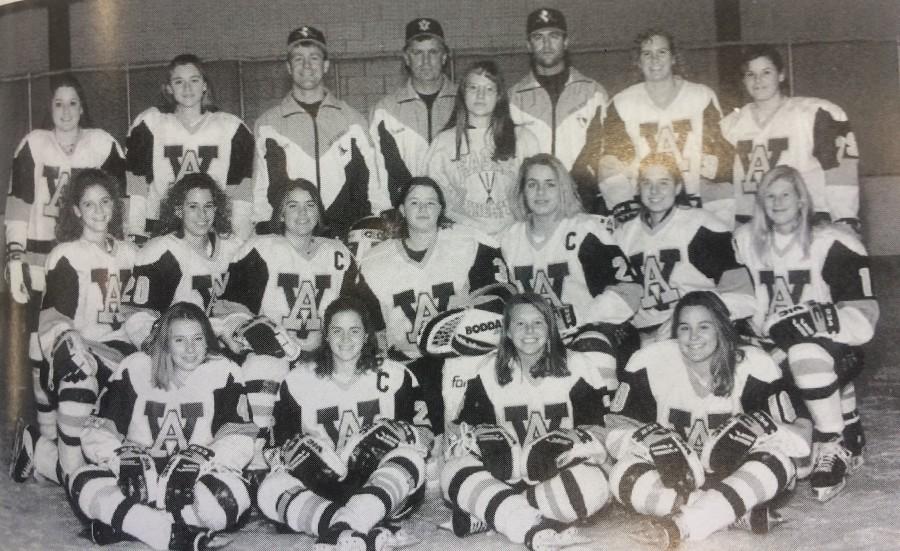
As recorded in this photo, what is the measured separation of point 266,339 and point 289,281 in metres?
0.22

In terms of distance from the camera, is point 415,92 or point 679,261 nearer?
point 679,261

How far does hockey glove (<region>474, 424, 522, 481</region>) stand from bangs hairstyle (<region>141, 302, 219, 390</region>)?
0.77m

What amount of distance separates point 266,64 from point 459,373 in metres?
1.93

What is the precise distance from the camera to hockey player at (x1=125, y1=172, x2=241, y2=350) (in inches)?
108

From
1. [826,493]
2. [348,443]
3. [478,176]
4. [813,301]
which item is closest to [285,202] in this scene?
[478,176]

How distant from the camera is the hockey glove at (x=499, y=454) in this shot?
7.50ft

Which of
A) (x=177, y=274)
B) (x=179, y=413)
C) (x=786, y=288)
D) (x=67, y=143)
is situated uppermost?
(x=67, y=143)

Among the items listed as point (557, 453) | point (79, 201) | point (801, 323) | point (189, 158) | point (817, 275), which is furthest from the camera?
point (189, 158)

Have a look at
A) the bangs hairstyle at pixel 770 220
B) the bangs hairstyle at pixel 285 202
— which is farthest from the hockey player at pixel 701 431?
the bangs hairstyle at pixel 285 202

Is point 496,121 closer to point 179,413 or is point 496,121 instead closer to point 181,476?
point 179,413

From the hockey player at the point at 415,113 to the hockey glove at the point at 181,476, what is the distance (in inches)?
43.1

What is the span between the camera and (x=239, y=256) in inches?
109

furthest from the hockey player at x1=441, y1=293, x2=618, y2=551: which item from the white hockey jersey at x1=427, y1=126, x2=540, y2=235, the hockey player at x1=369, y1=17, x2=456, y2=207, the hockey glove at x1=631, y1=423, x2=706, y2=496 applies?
the hockey player at x1=369, y1=17, x2=456, y2=207

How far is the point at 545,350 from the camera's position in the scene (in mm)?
2395
